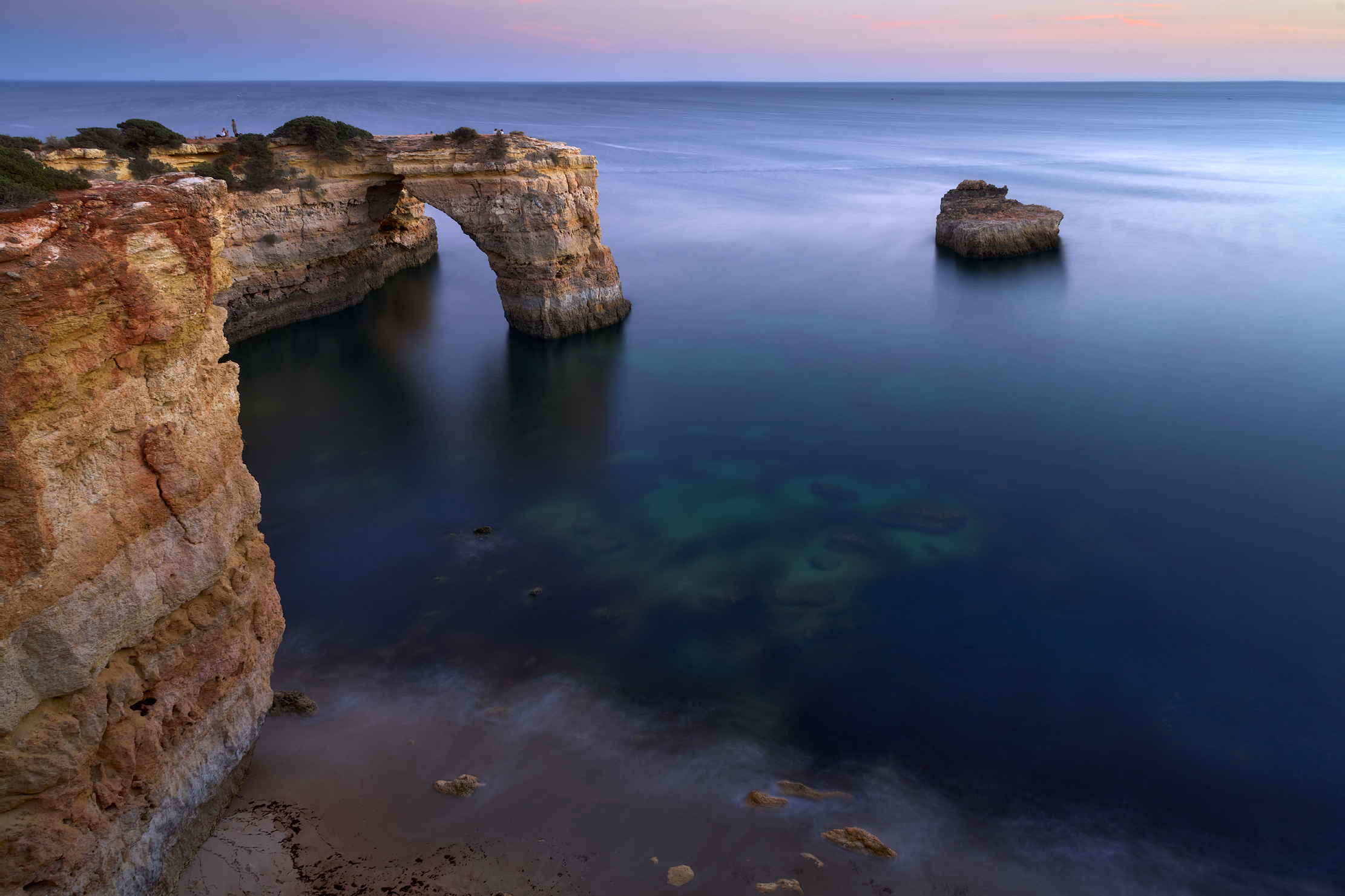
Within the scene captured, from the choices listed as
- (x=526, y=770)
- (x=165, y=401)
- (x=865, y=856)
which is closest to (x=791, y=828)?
(x=865, y=856)

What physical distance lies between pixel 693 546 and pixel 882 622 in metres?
4.19

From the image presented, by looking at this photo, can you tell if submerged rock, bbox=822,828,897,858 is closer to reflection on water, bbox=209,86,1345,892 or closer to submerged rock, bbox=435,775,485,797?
reflection on water, bbox=209,86,1345,892

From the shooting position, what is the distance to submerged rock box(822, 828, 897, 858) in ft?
29.7

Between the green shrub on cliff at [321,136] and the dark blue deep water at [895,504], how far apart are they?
654 cm

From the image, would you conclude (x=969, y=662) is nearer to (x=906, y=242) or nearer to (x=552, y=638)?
(x=552, y=638)

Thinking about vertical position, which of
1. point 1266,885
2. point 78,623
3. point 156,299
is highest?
point 156,299

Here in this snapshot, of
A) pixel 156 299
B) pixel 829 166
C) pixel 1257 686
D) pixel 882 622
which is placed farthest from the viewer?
pixel 829 166

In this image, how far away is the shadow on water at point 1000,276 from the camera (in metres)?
32.6

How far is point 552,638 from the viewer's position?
13219 mm

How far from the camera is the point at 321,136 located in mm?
25578

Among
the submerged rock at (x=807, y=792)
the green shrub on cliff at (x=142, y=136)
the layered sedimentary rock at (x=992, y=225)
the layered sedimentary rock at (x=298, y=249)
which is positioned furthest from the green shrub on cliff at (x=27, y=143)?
the layered sedimentary rock at (x=992, y=225)

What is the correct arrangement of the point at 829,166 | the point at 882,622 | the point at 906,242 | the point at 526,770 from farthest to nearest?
the point at 829,166 → the point at 906,242 → the point at 882,622 → the point at 526,770

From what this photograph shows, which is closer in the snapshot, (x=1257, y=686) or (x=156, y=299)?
(x=156, y=299)

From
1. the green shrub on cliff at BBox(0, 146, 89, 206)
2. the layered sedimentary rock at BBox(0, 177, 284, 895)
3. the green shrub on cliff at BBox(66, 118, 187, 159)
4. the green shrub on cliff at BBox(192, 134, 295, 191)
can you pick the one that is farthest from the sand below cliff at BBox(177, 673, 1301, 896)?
the green shrub on cliff at BBox(192, 134, 295, 191)
